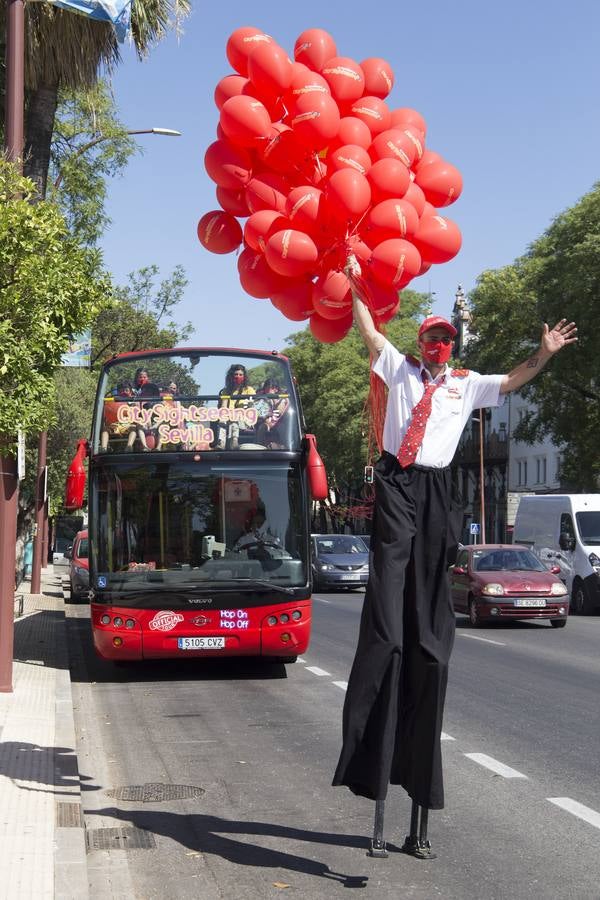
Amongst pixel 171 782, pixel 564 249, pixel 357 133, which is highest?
pixel 564 249

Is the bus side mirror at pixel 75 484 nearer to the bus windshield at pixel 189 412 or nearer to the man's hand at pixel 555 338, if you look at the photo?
the bus windshield at pixel 189 412

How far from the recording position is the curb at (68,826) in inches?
228

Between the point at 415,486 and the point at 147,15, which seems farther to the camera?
the point at 147,15

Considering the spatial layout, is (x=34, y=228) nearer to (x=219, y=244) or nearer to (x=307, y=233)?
(x=219, y=244)

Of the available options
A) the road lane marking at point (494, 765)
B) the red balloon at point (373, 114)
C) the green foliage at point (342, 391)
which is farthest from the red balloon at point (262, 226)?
the green foliage at point (342, 391)

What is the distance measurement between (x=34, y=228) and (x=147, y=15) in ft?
28.6

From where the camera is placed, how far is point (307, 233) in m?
7.16

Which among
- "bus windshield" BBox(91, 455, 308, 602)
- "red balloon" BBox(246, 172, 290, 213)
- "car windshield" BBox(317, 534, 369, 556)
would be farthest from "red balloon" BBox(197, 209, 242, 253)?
"car windshield" BBox(317, 534, 369, 556)

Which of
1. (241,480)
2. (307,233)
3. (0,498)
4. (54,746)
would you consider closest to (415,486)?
(307,233)

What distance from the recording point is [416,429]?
6.28 meters

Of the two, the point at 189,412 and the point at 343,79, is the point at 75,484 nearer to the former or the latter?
the point at 189,412

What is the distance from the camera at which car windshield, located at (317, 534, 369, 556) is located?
40000mm

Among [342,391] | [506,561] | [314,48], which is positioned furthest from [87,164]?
[342,391]

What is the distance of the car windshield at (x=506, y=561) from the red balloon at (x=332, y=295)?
17946 mm
